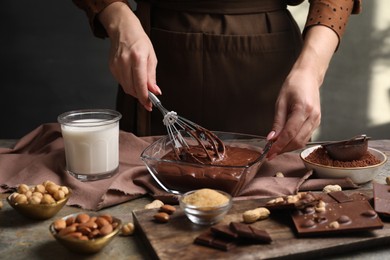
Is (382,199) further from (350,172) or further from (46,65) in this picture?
(46,65)

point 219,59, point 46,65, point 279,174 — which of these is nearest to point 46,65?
point 46,65

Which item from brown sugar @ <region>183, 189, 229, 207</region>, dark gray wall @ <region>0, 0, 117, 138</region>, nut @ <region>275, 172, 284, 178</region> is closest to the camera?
brown sugar @ <region>183, 189, 229, 207</region>

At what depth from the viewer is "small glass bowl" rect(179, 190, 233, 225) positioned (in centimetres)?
120

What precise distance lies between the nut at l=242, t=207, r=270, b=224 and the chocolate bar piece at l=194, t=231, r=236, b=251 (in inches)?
4.4

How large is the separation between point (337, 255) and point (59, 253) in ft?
1.74

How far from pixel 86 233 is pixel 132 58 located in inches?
21.3

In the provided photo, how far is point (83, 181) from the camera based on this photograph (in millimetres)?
1541

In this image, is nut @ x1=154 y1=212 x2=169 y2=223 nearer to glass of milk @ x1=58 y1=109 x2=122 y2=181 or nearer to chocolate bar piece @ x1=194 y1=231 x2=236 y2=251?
chocolate bar piece @ x1=194 y1=231 x2=236 y2=251

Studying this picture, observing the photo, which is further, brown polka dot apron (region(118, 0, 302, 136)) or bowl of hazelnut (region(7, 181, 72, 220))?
brown polka dot apron (region(118, 0, 302, 136))

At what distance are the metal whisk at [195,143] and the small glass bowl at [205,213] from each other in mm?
237

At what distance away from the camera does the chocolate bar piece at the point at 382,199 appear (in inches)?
50.0

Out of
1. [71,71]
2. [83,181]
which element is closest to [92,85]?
[71,71]

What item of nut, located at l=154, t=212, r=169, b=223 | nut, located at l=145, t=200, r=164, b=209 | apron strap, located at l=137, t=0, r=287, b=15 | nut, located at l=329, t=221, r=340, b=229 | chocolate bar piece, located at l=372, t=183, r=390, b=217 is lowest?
nut, located at l=145, t=200, r=164, b=209

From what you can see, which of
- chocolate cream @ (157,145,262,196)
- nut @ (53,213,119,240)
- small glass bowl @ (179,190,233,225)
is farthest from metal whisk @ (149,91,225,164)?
nut @ (53,213,119,240)
